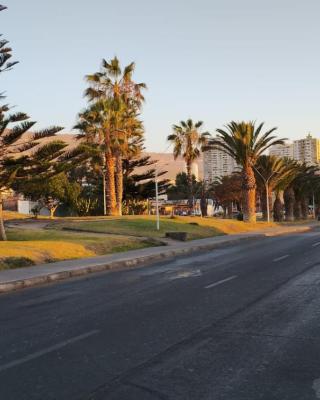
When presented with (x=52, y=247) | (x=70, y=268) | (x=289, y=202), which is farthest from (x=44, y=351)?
(x=289, y=202)

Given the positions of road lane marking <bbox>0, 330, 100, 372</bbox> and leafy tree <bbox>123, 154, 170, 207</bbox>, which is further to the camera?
leafy tree <bbox>123, 154, 170, 207</bbox>

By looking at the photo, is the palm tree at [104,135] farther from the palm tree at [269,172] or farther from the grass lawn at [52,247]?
the palm tree at [269,172]

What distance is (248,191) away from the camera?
161ft

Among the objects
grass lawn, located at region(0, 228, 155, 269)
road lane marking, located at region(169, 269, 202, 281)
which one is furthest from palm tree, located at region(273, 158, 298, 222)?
road lane marking, located at region(169, 269, 202, 281)

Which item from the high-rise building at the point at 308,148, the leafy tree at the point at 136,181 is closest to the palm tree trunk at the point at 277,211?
the leafy tree at the point at 136,181

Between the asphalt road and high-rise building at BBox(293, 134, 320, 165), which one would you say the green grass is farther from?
high-rise building at BBox(293, 134, 320, 165)

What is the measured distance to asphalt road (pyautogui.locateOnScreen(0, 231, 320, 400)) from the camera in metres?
4.85

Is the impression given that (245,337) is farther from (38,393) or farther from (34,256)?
(34,256)

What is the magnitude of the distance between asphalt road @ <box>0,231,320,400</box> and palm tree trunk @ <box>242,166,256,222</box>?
121 ft

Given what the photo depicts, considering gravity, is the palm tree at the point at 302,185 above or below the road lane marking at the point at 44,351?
above

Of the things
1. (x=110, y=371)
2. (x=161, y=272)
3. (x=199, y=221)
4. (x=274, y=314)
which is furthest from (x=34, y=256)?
(x=199, y=221)

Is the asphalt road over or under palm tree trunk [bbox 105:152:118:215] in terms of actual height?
→ under

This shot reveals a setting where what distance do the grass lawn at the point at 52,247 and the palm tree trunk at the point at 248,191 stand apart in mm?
24370

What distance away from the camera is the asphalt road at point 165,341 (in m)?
4.85
